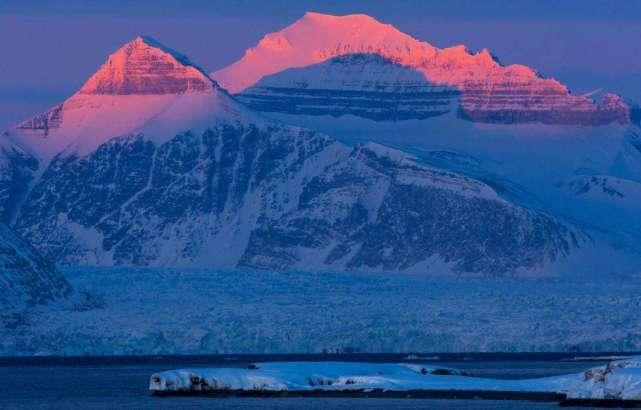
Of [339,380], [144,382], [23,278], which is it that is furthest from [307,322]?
[339,380]

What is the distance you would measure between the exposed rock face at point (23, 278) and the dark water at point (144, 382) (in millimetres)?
3698

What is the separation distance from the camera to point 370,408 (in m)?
85.9

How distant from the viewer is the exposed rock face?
132 m

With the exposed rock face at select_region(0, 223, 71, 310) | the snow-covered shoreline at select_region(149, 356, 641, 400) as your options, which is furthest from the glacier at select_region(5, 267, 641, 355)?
the snow-covered shoreline at select_region(149, 356, 641, 400)

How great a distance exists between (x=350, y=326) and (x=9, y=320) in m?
17.8

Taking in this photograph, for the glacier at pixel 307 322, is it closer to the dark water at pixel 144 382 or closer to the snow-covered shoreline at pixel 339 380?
the dark water at pixel 144 382

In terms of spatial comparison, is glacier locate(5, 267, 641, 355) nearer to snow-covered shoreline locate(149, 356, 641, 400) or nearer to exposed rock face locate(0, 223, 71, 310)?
exposed rock face locate(0, 223, 71, 310)

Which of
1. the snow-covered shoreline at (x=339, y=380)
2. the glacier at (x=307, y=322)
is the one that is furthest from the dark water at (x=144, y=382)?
the snow-covered shoreline at (x=339, y=380)

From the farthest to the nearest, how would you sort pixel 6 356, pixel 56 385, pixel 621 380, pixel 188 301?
pixel 188 301 → pixel 6 356 → pixel 56 385 → pixel 621 380

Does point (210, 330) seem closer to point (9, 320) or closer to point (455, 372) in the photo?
point (9, 320)

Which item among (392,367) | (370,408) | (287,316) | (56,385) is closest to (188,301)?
(287,316)

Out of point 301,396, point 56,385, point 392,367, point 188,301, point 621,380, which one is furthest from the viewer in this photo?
point 188,301

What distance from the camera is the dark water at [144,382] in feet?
290

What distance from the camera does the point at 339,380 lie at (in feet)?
311
